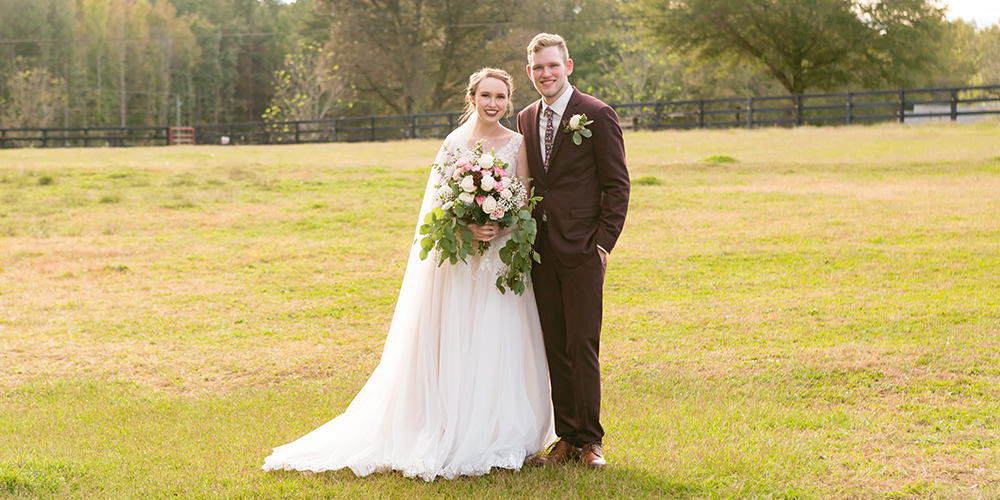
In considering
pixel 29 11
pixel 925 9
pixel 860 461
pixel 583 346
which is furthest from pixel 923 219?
pixel 29 11

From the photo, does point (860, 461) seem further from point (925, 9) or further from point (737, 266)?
point (925, 9)

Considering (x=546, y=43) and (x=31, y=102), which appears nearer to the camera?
(x=546, y=43)

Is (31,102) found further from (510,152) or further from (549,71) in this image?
(549,71)

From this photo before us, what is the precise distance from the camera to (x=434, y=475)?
14.6 feet

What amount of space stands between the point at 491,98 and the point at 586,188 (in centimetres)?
70

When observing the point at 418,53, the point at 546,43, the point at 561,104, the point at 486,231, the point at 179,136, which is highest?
the point at 418,53

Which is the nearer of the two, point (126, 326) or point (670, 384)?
point (670, 384)

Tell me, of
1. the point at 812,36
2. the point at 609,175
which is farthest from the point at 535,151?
the point at 812,36

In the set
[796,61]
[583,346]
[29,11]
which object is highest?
[29,11]

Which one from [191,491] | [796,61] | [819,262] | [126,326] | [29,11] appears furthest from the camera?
[29,11]

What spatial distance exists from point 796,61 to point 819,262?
29.3m

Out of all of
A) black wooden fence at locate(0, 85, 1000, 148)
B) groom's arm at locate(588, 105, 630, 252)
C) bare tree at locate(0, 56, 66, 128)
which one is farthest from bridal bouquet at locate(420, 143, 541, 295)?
bare tree at locate(0, 56, 66, 128)

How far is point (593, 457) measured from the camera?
4.66m

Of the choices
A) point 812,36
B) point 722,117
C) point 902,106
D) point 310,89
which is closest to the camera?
point 902,106
